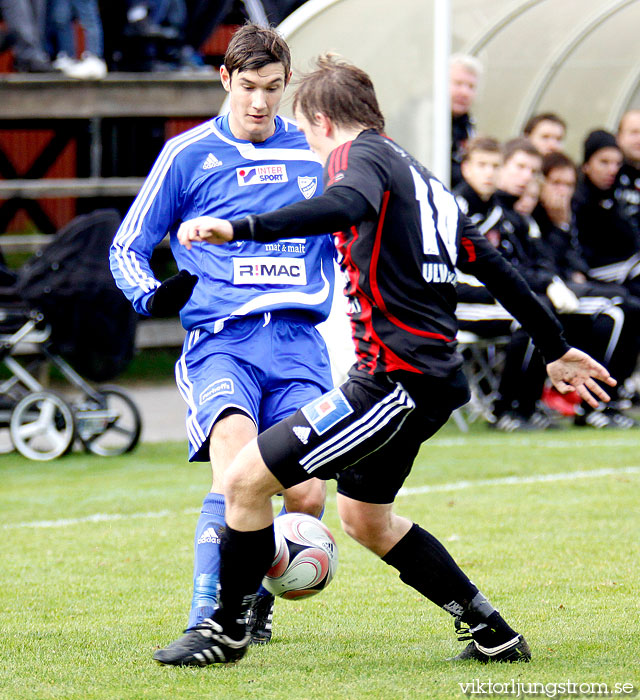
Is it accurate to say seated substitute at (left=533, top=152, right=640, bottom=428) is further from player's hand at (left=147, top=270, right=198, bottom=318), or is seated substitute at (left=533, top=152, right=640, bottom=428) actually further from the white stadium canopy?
player's hand at (left=147, top=270, right=198, bottom=318)

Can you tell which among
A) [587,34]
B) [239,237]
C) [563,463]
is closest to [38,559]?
[239,237]

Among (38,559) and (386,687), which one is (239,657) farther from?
(38,559)

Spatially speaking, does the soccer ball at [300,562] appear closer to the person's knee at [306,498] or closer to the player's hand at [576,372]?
the person's knee at [306,498]

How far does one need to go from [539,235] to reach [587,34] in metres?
4.08

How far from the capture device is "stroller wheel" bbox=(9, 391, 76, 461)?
9430 mm

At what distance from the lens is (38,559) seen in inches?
244

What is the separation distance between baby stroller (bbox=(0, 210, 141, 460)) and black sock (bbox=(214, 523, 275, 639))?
18.3ft

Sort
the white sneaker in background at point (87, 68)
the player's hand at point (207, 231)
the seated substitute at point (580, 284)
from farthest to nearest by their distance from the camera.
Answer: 1. the white sneaker in background at point (87, 68)
2. the seated substitute at point (580, 284)
3. the player's hand at point (207, 231)

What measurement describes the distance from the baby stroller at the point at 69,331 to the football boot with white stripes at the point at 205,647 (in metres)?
5.50

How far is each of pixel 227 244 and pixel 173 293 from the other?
419mm

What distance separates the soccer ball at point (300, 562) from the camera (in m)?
4.21

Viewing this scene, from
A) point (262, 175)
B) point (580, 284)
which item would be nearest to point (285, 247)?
point (262, 175)

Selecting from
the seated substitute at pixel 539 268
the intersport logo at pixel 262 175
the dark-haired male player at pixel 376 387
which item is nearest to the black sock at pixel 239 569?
the dark-haired male player at pixel 376 387

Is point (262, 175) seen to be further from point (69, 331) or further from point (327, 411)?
point (69, 331)
